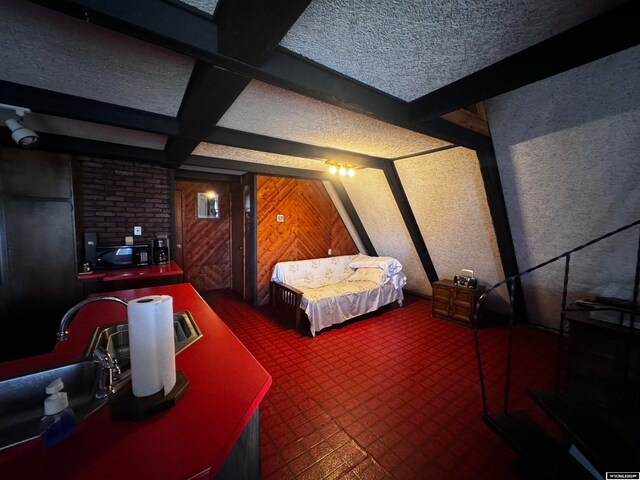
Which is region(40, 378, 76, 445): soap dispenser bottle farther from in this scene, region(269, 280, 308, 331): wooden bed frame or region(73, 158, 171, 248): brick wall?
region(73, 158, 171, 248): brick wall

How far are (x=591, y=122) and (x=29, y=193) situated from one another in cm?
544

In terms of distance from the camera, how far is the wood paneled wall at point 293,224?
4.52 m

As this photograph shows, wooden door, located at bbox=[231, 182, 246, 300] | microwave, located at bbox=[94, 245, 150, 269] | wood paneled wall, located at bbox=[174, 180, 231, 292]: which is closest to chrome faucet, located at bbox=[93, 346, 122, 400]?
microwave, located at bbox=[94, 245, 150, 269]

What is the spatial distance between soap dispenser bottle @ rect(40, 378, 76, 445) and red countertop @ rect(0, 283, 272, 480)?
27 millimetres

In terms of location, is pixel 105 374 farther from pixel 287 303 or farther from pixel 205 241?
pixel 205 241

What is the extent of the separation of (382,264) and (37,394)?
4293mm

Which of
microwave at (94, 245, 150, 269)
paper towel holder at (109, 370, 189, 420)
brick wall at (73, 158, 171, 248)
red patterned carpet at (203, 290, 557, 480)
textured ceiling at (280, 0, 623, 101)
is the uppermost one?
textured ceiling at (280, 0, 623, 101)

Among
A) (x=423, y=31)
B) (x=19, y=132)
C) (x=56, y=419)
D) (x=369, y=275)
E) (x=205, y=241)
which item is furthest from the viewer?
(x=205, y=241)

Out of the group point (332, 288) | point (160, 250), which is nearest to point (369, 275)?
point (332, 288)

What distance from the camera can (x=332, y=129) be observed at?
253 centimetres

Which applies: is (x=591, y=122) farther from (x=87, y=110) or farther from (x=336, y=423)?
(x=87, y=110)

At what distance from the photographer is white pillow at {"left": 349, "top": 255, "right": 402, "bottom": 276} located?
460cm

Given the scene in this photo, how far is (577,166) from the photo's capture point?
222 centimetres

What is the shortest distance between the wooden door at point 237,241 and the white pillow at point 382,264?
7.29 ft
